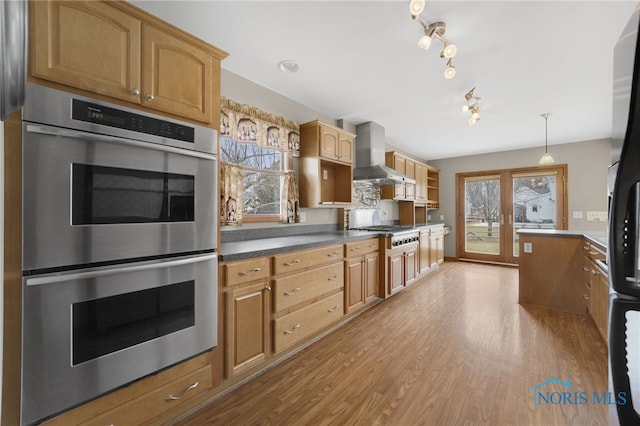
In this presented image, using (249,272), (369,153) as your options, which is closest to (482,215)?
(369,153)

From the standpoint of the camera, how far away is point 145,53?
1428mm

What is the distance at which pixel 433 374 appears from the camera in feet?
6.50

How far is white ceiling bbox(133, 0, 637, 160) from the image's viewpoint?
1793 mm

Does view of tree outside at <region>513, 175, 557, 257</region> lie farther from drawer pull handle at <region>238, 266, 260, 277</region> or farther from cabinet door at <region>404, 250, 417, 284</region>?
drawer pull handle at <region>238, 266, 260, 277</region>

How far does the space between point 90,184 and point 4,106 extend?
0.49m

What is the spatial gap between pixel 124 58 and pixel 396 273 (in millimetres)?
3395

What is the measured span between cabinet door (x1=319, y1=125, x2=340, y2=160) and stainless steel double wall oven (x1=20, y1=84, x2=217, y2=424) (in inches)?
65.3

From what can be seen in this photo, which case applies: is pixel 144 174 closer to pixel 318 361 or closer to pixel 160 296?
pixel 160 296

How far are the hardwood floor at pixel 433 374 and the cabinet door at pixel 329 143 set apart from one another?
1904 millimetres

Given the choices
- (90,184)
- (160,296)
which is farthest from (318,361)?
(90,184)

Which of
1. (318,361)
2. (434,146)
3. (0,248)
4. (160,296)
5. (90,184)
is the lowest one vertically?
(318,361)

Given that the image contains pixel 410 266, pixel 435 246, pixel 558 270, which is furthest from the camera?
pixel 435 246

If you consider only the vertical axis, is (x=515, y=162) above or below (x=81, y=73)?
above

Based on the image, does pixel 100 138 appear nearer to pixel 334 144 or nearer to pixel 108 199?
pixel 108 199
